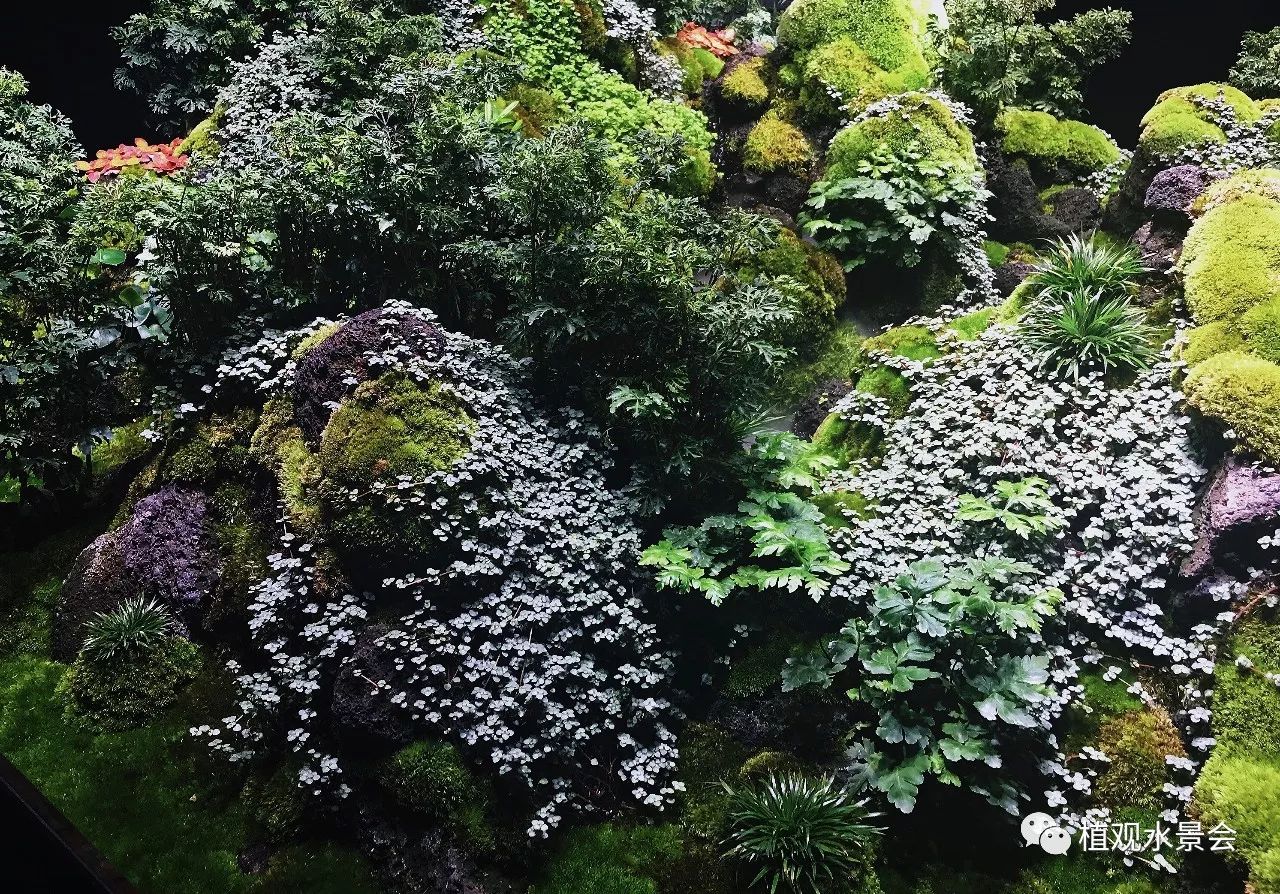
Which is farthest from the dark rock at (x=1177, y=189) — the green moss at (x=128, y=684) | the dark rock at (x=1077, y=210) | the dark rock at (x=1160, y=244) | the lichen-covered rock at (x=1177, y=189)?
the green moss at (x=128, y=684)

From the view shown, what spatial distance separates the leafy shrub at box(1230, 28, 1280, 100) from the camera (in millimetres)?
7570

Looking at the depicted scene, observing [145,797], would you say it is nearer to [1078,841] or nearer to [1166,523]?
[1078,841]

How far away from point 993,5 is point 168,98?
319 inches

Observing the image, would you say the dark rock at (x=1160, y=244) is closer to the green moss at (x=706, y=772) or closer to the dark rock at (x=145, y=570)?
the green moss at (x=706, y=772)

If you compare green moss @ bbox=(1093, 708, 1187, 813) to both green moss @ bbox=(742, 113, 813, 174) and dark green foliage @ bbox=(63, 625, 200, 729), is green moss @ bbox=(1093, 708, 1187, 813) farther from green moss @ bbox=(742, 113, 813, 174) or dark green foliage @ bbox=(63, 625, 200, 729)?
green moss @ bbox=(742, 113, 813, 174)

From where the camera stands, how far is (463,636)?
4.39 meters

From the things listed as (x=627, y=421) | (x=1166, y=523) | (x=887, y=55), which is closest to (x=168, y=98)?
(x=627, y=421)

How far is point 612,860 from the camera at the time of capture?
432 cm

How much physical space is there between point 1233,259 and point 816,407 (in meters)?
3.01

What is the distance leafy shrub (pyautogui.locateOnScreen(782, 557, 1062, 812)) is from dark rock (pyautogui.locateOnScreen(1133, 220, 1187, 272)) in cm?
297

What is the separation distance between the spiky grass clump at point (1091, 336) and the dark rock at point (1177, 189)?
117 cm

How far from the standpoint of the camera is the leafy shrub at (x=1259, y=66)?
7.57 m

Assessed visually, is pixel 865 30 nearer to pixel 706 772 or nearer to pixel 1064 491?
pixel 1064 491

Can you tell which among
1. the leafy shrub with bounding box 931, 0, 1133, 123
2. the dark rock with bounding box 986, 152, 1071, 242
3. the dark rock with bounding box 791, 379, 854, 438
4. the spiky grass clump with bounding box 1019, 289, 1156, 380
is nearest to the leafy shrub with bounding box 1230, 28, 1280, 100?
the leafy shrub with bounding box 931, 0, 1133, 123
